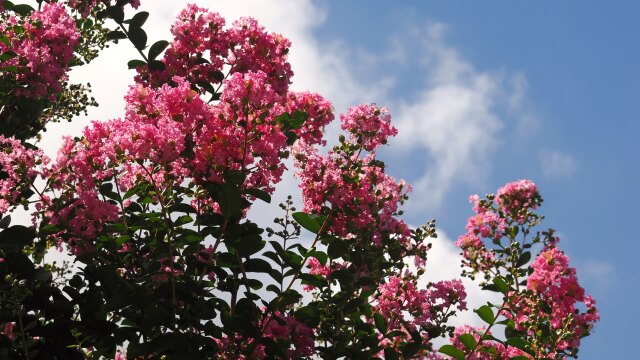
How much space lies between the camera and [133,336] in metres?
4.05

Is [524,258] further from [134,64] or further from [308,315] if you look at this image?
[134,64]

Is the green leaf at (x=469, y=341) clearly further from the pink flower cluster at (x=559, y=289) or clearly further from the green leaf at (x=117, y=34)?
the green leaf at (x=117, y=34)

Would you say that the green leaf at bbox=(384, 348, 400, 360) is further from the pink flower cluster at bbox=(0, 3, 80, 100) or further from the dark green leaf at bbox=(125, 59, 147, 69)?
the pink flower cluster at bbox=(0, 3, 80, 100)

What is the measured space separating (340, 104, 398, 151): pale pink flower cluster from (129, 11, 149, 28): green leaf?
1472 mm

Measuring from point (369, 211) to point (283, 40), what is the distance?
4.02 ft

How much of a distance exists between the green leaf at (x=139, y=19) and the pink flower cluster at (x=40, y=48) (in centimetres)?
37

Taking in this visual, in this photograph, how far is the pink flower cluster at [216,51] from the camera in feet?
15.0

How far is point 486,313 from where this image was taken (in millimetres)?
4438

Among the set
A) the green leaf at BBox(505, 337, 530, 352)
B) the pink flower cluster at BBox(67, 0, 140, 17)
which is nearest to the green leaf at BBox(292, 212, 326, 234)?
the green leaf at BBox(505, 337, 530, 352)

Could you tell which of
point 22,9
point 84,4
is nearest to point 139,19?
point 84,4

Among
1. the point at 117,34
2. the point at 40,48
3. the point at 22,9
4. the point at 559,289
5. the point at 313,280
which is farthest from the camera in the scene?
the point at 559,289

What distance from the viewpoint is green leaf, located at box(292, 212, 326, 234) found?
417cm

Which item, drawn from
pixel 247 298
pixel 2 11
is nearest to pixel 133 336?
pixel 247 298

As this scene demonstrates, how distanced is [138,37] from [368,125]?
1.64m
